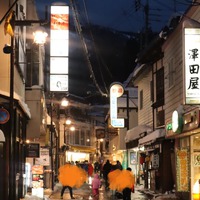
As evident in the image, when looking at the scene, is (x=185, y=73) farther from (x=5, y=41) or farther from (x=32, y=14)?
(x=32, y=14)

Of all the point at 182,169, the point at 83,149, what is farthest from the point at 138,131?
the point at 83,149

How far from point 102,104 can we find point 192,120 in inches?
3153

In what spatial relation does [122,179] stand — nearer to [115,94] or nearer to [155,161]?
[155,161]

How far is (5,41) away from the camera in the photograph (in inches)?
794

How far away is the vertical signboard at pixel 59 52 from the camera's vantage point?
25938 millimetres

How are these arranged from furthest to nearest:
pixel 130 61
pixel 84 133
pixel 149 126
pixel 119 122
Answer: pixel 84 133
pixel 130 61
pixel 119 122
pixel 149 126

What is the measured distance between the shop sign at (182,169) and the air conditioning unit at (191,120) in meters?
2.79

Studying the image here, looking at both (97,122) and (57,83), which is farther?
(97,122)

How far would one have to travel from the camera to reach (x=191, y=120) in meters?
21.0

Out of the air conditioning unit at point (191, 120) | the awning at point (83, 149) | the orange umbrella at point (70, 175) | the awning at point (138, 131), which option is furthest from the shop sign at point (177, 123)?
the awning at point (83, 149)

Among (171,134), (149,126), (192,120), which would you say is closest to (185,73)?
(192,120)

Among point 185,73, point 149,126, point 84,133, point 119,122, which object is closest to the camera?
point 185,73

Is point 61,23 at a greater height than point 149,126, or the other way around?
point 61,23

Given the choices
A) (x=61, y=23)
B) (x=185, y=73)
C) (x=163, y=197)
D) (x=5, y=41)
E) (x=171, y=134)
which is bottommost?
(x=163, y=197)
